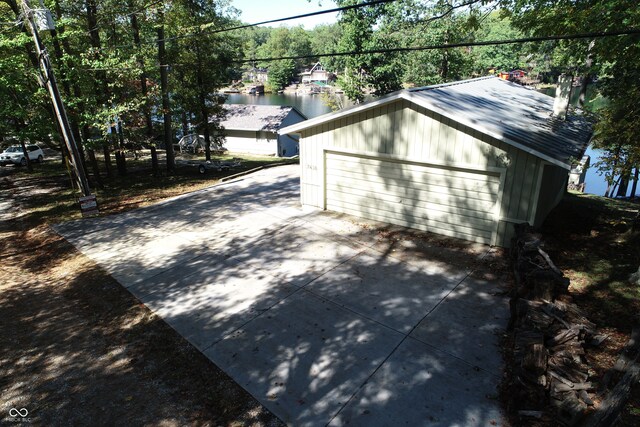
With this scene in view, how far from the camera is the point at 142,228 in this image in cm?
1276

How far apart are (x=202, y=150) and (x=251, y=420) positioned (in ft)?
115

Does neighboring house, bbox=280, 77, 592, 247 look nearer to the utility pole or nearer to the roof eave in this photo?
the roof eave

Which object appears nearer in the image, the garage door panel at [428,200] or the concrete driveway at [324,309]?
the concrete driveway at [324,309]

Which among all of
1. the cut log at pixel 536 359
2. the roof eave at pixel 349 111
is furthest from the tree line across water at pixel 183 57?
the cut log at pixel 536 359

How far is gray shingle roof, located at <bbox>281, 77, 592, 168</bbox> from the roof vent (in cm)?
27

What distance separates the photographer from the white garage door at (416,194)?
10.2 meters

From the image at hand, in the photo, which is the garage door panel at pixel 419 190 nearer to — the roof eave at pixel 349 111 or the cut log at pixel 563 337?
the roof eave at pixel 349 111

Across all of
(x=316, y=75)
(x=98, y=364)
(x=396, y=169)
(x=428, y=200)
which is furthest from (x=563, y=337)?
(x=316, y=75)

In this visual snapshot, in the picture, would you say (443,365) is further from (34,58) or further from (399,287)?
(34,58)

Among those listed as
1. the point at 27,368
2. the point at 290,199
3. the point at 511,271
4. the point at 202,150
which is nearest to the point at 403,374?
the point at 511,271

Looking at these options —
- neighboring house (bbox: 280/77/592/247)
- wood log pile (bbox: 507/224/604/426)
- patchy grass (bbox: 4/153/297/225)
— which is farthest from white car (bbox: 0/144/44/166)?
wood log pile (bbox: 507/224/604/426)

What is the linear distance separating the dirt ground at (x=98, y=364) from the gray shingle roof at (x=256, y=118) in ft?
98.1

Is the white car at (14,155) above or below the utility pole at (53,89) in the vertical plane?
below

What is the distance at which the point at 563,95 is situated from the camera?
1278cm
